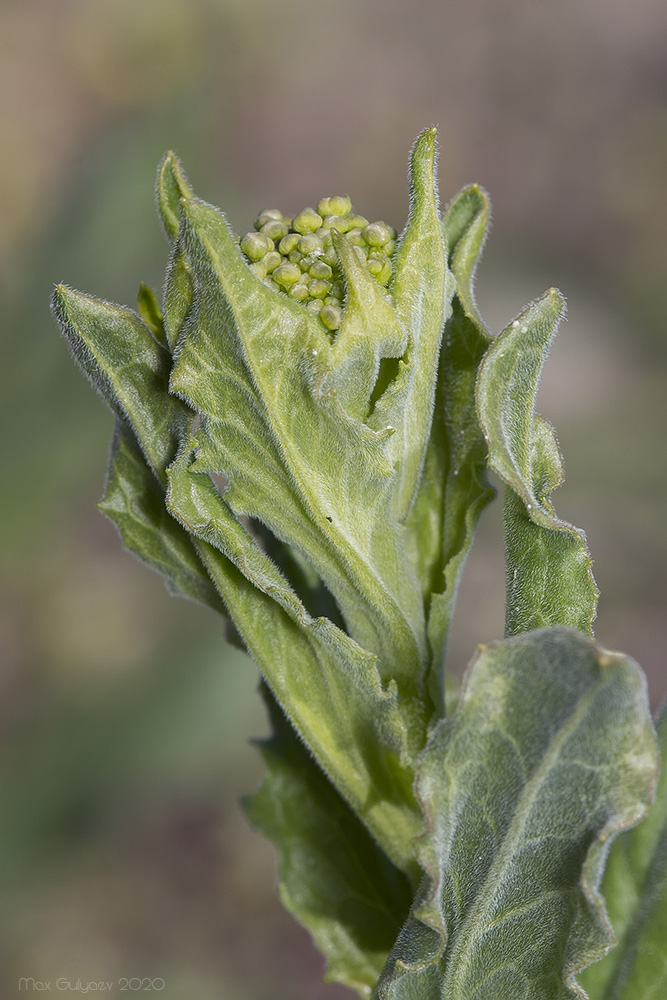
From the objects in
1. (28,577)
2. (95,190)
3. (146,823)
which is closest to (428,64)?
(95,190)

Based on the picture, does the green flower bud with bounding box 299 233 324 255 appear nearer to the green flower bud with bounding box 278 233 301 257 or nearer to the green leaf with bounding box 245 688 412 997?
the green flower bud with bounding box 278 233 301 257

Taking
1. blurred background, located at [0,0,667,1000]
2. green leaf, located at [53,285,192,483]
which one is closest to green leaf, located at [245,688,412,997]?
green leaf, located at [53,285,192,483]

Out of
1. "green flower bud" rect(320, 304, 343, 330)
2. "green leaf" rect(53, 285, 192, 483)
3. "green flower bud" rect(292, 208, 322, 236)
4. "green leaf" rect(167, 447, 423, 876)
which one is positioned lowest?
Result: "green leaf" rect(167, 447, 423, 876)

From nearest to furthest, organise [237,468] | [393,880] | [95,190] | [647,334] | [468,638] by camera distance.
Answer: [237,468] < [393,880] < [95,190] < [468,638] < [647,334]

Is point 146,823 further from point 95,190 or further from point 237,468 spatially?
point 237,468

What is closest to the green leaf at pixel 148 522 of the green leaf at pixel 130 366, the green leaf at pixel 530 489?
the green leaf at pixel 130 366

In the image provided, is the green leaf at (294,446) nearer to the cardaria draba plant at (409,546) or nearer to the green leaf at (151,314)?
the cardaria draba plant at (409,546)
